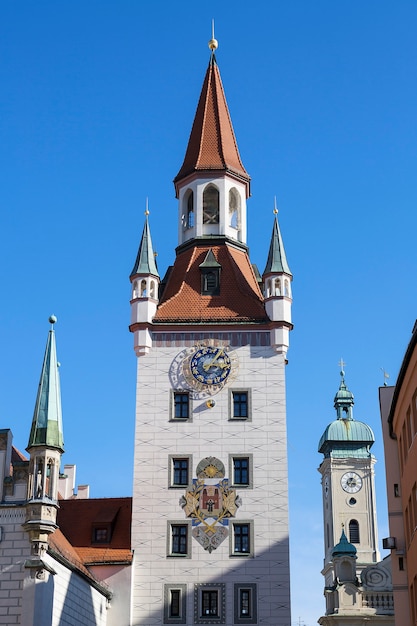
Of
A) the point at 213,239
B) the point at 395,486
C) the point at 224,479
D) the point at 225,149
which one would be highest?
the point at 225,149

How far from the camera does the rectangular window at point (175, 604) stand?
39062 millimetres

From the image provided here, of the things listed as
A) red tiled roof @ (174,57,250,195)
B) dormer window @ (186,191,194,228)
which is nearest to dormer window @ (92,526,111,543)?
dormer window @ (186,191,194,228)

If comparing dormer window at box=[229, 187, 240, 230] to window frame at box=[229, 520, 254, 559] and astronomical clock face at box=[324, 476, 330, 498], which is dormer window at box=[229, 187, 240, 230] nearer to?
window frame at box=[229, 520, 254, 559]

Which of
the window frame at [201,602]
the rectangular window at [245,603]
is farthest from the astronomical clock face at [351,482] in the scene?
the window frame at [201,602]

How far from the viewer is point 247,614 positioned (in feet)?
128

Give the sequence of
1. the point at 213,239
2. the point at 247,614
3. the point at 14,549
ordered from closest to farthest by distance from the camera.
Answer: the point at 14,549, the point at 247,614, the point at 213,239

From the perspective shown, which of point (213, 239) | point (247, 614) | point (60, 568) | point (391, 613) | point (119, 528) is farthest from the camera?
point (391, 613)

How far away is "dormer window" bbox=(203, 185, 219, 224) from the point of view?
155ft

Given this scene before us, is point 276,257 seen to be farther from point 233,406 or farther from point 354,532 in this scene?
point 354,532

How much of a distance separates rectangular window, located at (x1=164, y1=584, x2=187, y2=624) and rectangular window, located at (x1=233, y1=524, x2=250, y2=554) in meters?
2.38

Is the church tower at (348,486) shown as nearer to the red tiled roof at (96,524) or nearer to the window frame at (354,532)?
the window frame at (354,532)

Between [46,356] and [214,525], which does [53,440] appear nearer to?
[46,356]

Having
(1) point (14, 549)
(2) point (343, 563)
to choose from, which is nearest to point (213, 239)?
(1) point (14, 549)

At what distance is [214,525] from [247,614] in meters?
3.40
